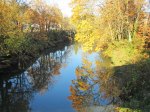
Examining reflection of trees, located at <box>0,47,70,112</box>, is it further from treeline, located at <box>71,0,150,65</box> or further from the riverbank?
treeline, located at <box>71,0,150,65</box>

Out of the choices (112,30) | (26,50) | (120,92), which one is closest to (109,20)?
(112,30)

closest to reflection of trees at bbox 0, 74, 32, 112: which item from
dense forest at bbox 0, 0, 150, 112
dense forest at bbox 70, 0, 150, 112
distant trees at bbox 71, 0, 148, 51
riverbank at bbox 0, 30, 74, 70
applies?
dense forest at bbox 0, 0, 150, 112

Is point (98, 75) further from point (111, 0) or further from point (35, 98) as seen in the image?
point (111, 0)

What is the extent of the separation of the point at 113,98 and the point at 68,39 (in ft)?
259

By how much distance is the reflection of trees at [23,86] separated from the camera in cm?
2167

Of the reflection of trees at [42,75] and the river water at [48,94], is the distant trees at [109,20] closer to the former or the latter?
the reflection of trees at [42,75]

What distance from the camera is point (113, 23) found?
136 feet

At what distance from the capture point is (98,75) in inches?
1152

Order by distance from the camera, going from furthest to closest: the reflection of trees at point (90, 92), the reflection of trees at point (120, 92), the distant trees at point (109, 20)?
the distant trees at point (109, 20) → the reflection of trees at point (90, 92) → the reflection of trees at point (120, 92)

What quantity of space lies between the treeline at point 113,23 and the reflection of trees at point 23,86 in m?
7.60

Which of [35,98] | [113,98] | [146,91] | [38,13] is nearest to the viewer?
[146,91]

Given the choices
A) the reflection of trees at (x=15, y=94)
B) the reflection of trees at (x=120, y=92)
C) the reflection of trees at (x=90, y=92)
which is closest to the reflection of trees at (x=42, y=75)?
the reflection of trees at (x=15, y=94)

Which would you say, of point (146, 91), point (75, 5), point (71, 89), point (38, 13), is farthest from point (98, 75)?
point (38, 13)

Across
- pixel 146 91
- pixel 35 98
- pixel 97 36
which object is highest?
pixel 97 36
